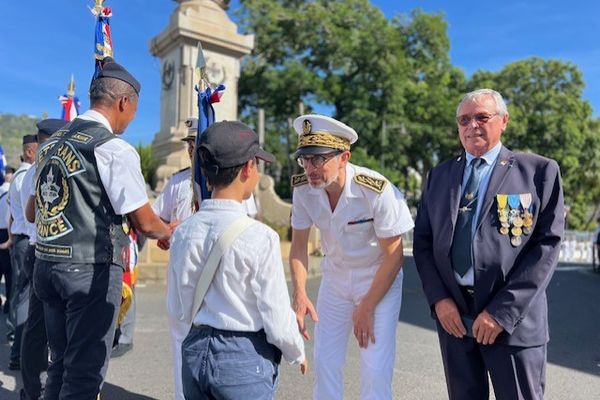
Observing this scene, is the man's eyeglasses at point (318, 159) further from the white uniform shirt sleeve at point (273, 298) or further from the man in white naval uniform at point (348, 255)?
the white uniform shirt sleeve at point (273, 298)

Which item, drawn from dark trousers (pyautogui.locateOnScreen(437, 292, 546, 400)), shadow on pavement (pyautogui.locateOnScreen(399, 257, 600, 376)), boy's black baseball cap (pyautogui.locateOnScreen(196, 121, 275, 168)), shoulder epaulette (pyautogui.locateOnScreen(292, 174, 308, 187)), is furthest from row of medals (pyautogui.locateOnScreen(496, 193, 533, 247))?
shadow on pavement (pyautogui.locateOnScreen(399, 257, 600, 376))

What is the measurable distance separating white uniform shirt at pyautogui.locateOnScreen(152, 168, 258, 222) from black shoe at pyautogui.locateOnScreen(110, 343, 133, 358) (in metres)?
1.86

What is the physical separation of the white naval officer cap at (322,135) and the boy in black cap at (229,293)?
799mm

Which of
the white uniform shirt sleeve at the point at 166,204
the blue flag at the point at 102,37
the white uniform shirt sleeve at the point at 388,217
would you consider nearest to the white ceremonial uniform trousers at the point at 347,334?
the white uniform shirt sleeve at the point at 388,217

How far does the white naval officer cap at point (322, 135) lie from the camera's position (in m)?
2.85

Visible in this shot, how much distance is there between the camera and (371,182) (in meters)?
2.95

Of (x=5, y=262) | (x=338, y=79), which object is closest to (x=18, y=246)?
(x=5, y=262)

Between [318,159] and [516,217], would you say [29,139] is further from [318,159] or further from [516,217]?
[516,217]

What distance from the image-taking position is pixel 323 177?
9.47 ft

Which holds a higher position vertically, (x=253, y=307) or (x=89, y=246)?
(x=89, y=246)

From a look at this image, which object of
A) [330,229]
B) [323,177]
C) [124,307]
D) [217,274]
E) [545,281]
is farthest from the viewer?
[124,307]

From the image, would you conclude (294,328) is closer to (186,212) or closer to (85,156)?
(85,156)

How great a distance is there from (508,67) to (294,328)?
3471 centimetres

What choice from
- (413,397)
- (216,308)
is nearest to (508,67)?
(413,397)
